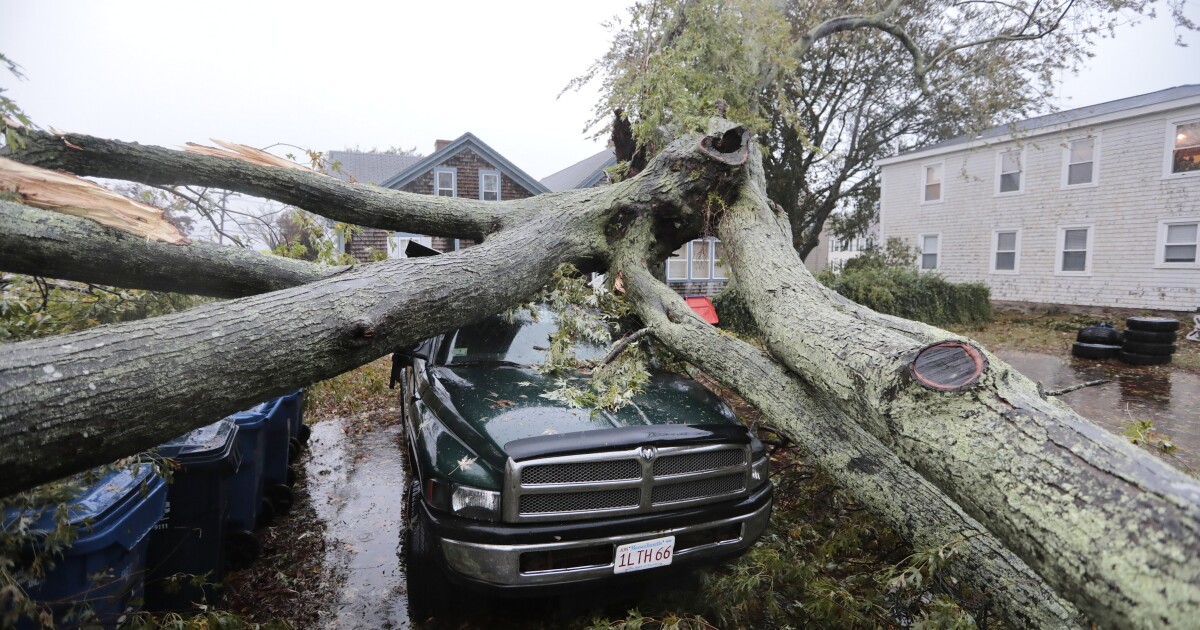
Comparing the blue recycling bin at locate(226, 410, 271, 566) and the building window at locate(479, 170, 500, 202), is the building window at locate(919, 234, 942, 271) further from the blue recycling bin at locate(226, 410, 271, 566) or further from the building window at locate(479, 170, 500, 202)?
the blue recycling bin at locate(226, 410, 271, 566)

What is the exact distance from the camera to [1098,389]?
8977 millimetres

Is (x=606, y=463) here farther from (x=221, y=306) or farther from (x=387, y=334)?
(x=221, y=306)

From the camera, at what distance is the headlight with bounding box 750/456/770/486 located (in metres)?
3.04

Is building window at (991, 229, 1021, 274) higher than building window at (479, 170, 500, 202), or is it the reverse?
building window at (479, 170, 500, 202)

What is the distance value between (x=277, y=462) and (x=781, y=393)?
155 inches

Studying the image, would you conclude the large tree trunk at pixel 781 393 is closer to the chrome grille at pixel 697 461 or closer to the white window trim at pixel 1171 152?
the chrome grille at pixel 697 461

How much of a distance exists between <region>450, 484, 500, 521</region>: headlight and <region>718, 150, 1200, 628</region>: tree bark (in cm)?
153

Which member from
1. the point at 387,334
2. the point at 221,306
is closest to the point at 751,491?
the point at 387,334

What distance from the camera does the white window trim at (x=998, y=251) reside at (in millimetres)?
18641

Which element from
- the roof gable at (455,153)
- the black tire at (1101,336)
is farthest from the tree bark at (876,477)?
the roof gable at (455,153)

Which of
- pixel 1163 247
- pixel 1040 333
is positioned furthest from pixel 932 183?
pixel 1040 333

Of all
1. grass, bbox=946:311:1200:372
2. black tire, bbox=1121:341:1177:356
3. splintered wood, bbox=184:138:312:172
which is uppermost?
splintered wood, bbox=184:138:312:172

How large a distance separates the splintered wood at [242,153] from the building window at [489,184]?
714 inches

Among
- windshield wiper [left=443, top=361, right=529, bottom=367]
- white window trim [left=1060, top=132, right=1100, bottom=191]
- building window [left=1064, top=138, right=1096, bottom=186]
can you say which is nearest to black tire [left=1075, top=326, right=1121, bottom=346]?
white window trim [left=1060, top=132, right=1100, bottom=191]
